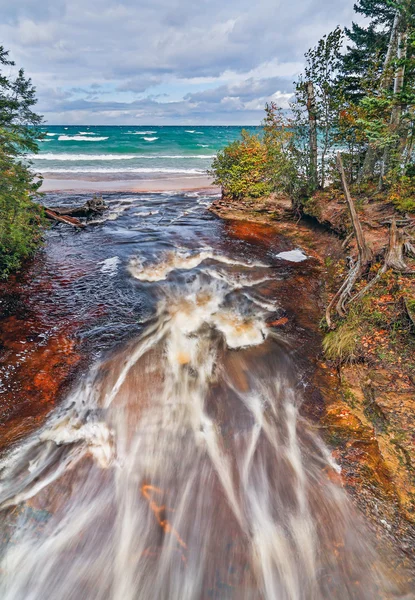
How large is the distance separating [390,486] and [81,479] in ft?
12.9

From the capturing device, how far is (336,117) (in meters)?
12.8

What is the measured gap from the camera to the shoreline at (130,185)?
23.1 metres

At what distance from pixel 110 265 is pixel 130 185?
57.2 ft

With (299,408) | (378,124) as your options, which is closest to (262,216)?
(378,124)

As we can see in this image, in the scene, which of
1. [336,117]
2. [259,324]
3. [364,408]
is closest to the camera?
[364,408]

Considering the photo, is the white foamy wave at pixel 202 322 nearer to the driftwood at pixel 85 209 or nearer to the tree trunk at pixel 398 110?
the tree trunk at pixel 398 110

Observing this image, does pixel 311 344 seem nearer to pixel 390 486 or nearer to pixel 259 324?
pixel 259 324

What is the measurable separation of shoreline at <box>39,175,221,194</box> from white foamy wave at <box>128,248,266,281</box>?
42.0 ft

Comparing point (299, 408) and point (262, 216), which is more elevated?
point (262, 216)

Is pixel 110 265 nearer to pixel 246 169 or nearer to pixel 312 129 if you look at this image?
pixel 246 169

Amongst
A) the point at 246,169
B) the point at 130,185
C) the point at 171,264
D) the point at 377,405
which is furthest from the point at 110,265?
the point at 130,185

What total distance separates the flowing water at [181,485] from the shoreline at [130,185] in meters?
18.5

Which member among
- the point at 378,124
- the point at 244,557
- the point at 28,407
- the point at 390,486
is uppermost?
the point at 378,124

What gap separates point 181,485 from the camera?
408 cm
